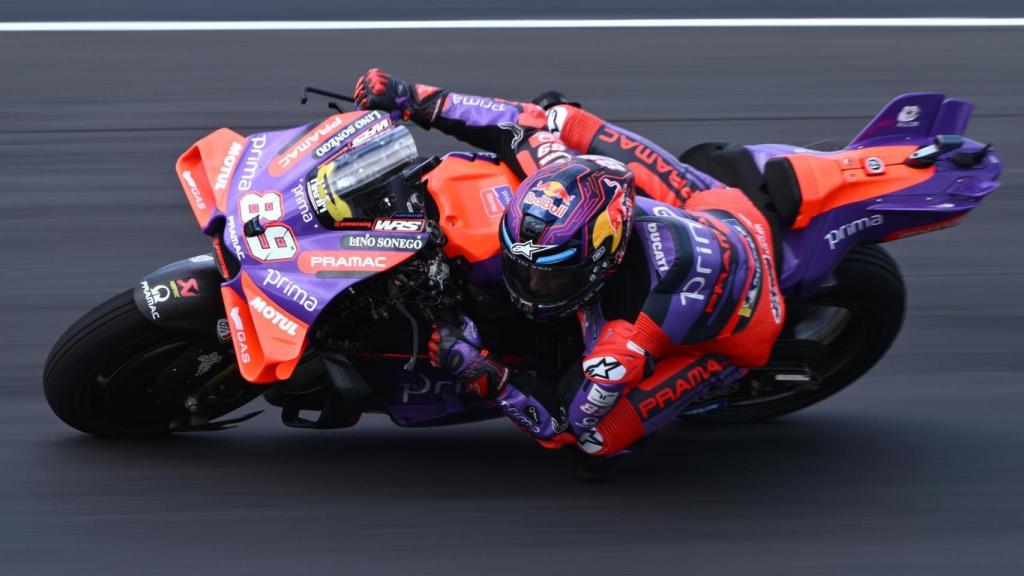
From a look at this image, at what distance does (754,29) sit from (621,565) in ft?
15.3

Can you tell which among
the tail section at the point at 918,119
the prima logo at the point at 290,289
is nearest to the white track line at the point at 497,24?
the tail section at the point at 918,119

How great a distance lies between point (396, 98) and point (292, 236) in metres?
0.67

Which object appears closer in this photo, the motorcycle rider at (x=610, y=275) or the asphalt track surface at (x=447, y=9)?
the motorcycle rider at (x=610, y=275)

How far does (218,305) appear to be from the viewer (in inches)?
149

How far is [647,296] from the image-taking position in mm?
3805

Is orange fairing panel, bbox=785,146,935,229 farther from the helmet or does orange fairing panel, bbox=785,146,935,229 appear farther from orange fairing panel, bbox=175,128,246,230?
orange fairing panel, bbox=175,128,246,230

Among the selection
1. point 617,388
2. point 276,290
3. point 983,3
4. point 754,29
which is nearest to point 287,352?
point 276,290

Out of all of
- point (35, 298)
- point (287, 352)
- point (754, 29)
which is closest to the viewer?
point (287, 352)

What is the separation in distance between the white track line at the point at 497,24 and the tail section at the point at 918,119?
12.4 feet

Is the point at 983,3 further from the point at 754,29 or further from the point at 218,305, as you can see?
the point at 218,305

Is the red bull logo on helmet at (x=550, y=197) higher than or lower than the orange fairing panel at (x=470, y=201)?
higher

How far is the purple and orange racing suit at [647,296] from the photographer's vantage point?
3787 mm

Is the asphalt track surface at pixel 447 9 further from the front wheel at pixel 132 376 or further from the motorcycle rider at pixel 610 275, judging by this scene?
the front wheel at pixel 132 376

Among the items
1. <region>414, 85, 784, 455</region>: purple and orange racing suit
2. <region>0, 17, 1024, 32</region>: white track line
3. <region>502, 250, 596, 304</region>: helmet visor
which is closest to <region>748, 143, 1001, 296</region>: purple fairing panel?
<region>414, 85, 784, 455</region>: purple and orange racing suit
